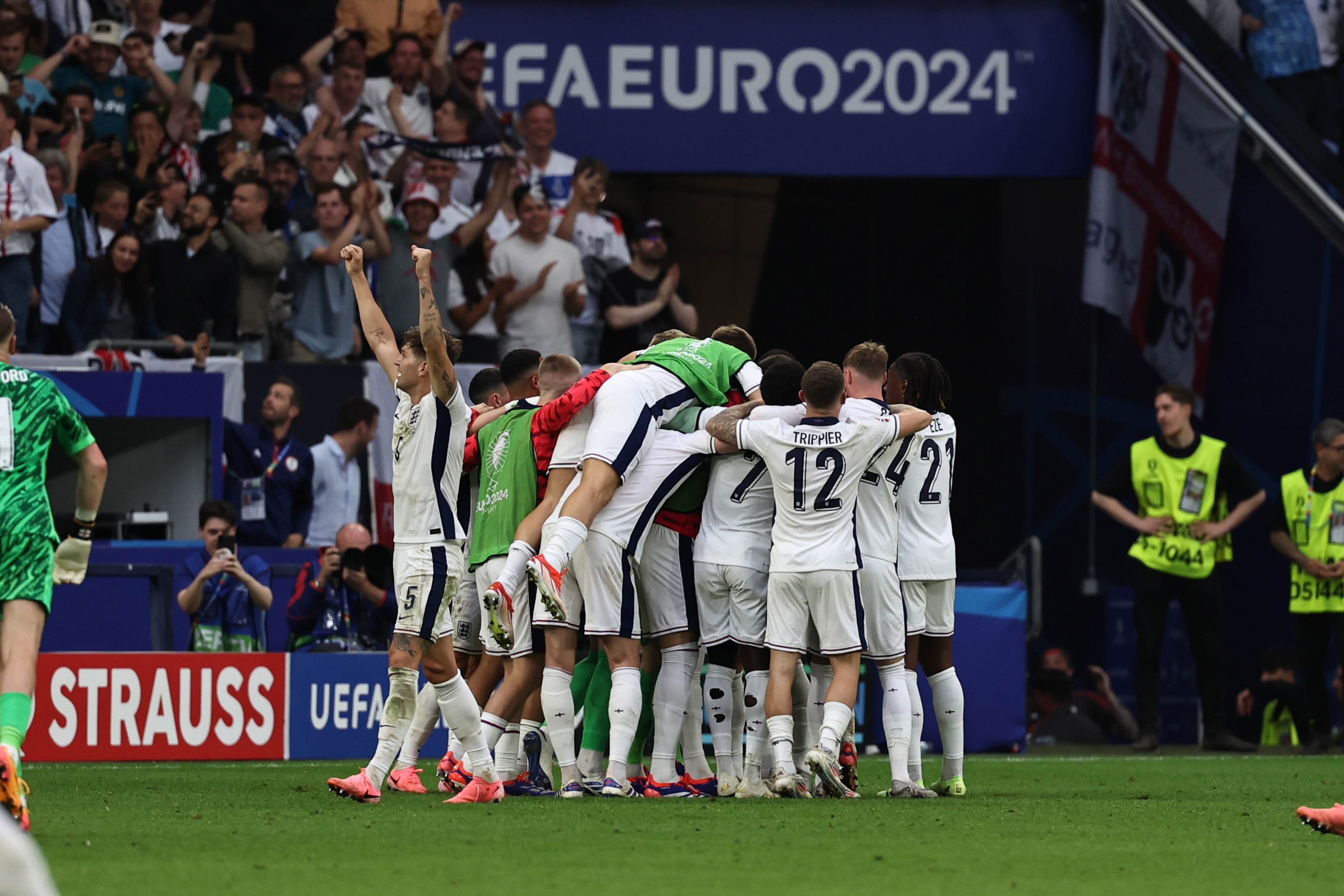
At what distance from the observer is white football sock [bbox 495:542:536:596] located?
787 cm

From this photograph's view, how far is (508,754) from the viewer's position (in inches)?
337

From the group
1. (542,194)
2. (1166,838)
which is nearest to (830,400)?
(1166,838)

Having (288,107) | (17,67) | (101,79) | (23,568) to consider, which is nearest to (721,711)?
(23,568)

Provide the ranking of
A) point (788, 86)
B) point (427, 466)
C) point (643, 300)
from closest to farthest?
1. point (427, 466)
2. point (643, 300)
3. point (788, 86)

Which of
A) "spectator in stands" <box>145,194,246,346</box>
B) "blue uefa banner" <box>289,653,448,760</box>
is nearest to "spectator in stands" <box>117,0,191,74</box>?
"spectator in stands" <box>145,194,246,346</box>

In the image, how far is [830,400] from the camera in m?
8.07

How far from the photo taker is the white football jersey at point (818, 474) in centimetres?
803

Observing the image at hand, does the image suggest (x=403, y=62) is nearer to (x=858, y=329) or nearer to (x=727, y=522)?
(x=858, y=329)

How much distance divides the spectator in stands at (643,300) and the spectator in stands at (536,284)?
46cm

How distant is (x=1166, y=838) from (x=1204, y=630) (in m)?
6.57

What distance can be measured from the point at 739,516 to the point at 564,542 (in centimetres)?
95

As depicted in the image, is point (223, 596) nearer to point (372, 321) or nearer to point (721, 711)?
point (372, 321)

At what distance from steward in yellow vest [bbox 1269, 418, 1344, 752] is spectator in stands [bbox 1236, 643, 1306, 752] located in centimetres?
35

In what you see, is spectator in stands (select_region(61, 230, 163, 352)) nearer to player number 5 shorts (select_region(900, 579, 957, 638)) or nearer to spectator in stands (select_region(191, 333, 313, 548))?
spectator in stands (select_region(191, 333, 313, 548))
